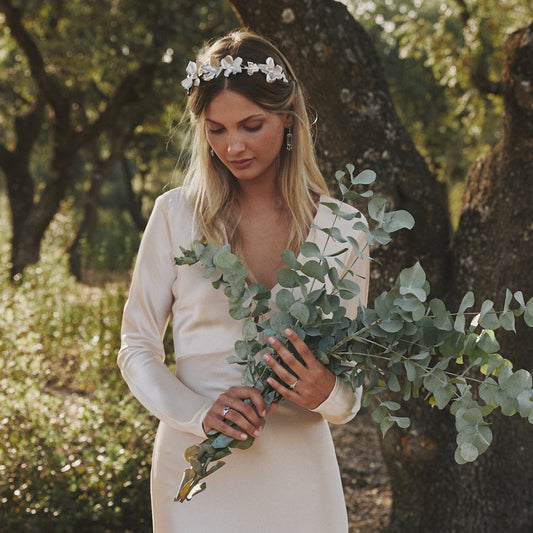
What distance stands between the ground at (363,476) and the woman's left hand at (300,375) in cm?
211

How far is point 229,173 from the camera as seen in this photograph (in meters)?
2.23

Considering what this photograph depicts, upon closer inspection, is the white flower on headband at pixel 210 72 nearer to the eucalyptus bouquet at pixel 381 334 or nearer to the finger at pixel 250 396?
the eucalyptus bouquet at pixel 381 334

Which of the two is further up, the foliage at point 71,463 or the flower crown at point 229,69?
the flower crown at point 229,69

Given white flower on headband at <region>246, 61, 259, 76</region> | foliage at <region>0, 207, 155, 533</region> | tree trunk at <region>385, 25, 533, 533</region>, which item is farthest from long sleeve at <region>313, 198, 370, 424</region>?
foliage at <region>0, 207, 155, 533</region>

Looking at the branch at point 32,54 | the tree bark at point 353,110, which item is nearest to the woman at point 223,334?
the tree bark at point 353,110

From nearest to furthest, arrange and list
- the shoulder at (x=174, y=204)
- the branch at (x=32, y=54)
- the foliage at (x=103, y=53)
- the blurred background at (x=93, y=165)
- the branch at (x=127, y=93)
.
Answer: the shoulder at (x=174, y=204)
the blurred background at (x=93, y=165)
the branch at (x=32, y=54)
the foliage at (x=103, y=53)
the branch at (x=127, y=93)

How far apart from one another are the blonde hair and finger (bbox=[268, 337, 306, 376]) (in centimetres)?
48

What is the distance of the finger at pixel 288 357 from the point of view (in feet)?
5.57

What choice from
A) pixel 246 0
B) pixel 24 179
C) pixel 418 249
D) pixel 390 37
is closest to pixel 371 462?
pixel 418 249

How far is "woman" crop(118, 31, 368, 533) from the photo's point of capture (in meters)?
1.99

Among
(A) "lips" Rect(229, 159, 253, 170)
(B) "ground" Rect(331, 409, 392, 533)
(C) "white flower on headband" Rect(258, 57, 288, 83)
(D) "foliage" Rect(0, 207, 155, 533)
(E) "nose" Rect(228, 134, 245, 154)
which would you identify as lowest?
(B) "ground" Rect(331, 409, 392, 533)

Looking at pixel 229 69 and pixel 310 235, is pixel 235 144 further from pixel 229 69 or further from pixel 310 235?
pixel 310 235

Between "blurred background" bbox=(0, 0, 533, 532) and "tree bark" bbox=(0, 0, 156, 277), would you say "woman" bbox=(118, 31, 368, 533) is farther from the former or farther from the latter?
"tree bark" bbox=(0, 0, 156, 277)

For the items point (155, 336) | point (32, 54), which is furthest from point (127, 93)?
point (155, 336)
